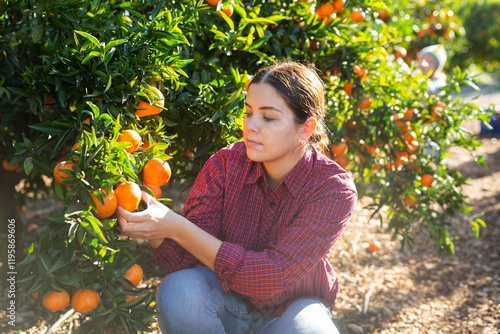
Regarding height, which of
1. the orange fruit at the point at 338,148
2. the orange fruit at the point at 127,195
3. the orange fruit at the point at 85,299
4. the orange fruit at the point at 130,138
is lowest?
the orange fruit at the point at 85,299

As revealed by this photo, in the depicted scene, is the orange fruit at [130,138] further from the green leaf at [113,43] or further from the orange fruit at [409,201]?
the orange fruit at [409,201]

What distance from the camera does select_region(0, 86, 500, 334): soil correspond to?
2490mm

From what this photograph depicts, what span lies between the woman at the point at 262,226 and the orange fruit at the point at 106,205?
35 millimetres

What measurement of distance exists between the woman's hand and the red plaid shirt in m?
0.20

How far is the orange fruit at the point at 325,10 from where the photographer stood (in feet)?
7.31

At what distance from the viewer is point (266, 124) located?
1611 millimetres

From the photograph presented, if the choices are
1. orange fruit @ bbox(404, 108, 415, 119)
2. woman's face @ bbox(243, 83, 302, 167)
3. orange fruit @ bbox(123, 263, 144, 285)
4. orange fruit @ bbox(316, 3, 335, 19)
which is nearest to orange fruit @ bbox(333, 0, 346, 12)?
orange fruit @ bbox(316, 3, 335, 19)

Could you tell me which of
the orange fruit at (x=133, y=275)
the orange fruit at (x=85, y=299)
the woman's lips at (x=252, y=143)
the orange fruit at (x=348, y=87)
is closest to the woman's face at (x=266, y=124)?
the woman's lips at (x=252, y=143)

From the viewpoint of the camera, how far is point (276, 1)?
223 centimetres

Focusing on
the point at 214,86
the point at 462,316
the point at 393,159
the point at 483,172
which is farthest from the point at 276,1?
the point at 483,172

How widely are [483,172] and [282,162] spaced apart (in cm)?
420

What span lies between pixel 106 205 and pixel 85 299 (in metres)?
0.34

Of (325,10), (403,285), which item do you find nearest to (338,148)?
(325,10)

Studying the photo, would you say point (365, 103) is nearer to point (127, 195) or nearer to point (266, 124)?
point (266, 124)
